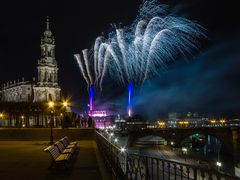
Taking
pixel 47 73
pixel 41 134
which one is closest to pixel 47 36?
pixel 47 73

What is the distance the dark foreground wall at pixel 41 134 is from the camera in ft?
118

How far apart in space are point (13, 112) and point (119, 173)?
59210mm

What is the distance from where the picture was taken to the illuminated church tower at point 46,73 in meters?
117

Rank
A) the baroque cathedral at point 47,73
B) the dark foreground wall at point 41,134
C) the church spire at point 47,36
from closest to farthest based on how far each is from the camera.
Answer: the dark foreground wall at point 41,134 < the baroque cathedral at point 47,73 < the church spire at point 47,36

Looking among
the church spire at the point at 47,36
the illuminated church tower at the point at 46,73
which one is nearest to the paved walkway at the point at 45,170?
the illuminated church tower at the point at 46,73

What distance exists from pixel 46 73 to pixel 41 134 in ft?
275

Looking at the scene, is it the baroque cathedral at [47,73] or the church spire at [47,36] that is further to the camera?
the church spire at [47,36]

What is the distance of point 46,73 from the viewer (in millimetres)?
118188

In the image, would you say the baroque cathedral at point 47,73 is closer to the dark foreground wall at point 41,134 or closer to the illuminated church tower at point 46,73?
the illuminated church tower at point 46,73

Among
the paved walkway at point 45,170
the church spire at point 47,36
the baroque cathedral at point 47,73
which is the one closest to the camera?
the paved walkway at point 45,170

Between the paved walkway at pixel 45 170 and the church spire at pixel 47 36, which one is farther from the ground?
the church spire at pixel 47 36

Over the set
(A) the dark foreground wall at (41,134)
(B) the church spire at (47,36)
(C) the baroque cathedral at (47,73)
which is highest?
(B) the church spire at (47,36)

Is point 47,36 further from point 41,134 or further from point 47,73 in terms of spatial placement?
point 41,134

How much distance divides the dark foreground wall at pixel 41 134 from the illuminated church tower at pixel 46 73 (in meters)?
80.3
